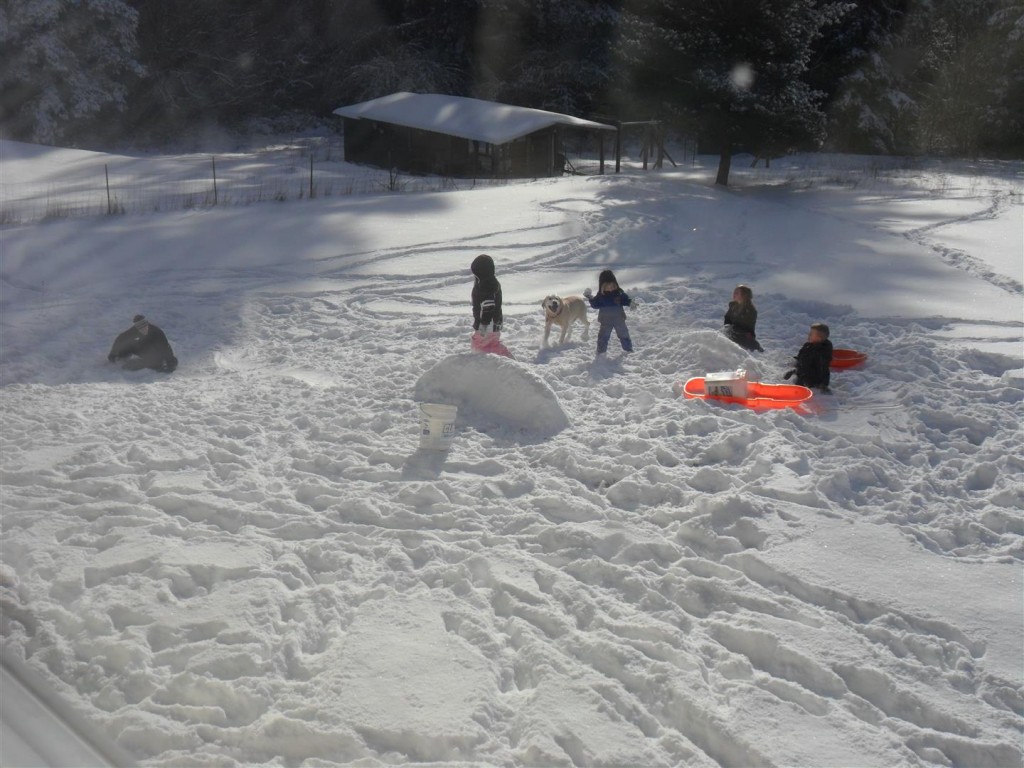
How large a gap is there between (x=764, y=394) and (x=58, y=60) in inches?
1399

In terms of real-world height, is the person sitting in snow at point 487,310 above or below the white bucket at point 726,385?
above

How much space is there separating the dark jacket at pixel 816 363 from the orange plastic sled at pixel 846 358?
714 millimetres

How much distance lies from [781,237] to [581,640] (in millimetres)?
12668

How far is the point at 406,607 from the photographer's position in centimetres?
480

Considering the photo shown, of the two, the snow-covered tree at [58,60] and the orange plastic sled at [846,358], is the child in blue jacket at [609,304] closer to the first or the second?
the orange plastic sled at [846,358]

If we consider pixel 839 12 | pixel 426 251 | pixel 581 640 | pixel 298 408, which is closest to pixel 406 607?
pixel 581 640

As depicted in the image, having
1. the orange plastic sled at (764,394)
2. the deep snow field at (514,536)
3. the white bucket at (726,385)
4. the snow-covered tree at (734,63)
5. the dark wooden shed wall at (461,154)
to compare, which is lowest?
the deep snow field at (514,536)

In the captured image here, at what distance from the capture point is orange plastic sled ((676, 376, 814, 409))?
7.41 m

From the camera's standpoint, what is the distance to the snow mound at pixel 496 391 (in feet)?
23.7

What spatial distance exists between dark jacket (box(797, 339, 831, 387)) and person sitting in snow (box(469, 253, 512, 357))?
8.63 ft

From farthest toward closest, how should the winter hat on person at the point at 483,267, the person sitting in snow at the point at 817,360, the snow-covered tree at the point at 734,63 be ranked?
the snow-covered tree at the point at 734,63
the winter hat on person at the point at 483,267
the person sitting in snow at the point at 817,360

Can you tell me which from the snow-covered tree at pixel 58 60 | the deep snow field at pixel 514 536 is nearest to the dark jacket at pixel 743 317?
the deep snow field at pixel 514 536

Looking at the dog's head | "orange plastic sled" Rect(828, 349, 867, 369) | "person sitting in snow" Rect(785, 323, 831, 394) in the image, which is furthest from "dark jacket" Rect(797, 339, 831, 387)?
the dog's head

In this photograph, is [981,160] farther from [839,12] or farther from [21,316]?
[21,316]
